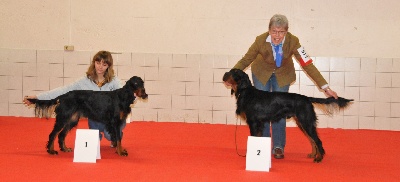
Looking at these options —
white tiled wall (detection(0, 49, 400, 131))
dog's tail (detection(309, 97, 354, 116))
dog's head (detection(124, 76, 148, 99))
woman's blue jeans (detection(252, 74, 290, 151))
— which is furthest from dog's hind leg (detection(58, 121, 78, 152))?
white tiled wall (detection(0, 49, 400, 131))

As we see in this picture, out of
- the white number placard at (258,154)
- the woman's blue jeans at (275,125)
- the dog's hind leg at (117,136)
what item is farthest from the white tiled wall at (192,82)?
the white number placard at (258,154)

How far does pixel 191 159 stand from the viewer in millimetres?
4543

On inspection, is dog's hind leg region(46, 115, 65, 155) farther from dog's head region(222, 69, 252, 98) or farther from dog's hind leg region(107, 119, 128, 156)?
dog's head region(222, 69, 252, 98)

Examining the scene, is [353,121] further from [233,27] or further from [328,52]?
[233,27]

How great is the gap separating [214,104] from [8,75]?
3070 millimetres

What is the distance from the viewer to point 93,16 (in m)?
7.61

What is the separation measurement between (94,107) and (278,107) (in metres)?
1.62

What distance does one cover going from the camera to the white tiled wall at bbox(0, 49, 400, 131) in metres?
7.26

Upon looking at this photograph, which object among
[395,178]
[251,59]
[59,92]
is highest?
[251,59]

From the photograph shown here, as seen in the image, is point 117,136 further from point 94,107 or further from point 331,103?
point 331,103

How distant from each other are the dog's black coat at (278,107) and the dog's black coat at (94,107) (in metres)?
0.92

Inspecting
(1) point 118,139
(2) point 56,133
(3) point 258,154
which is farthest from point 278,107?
(2) point 56,133

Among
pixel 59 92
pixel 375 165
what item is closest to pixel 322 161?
pixel 375 165

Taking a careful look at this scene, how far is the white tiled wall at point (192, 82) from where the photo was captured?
7.26 metres
